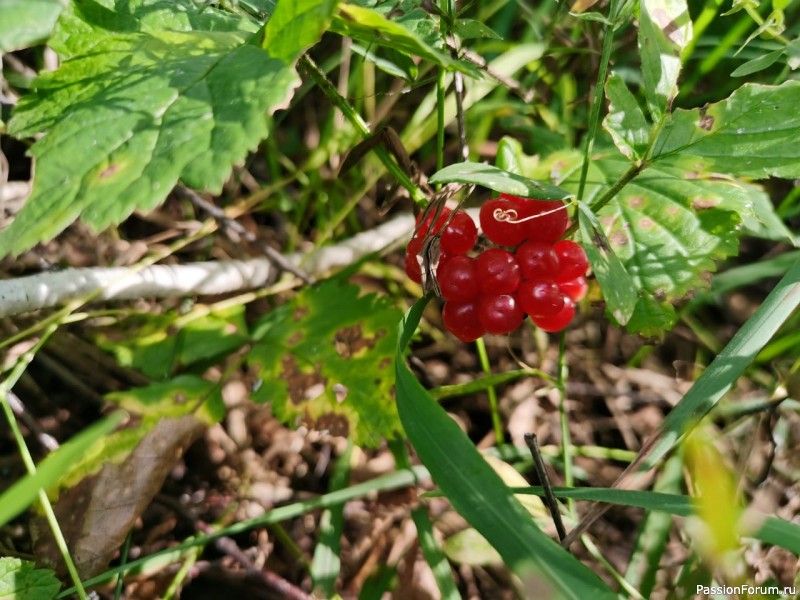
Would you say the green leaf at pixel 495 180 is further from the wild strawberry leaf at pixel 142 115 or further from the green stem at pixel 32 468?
the green stem at pixel 32 468

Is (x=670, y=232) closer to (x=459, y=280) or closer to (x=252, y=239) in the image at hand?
(x=459, y=280)

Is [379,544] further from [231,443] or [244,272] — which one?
[244,272]

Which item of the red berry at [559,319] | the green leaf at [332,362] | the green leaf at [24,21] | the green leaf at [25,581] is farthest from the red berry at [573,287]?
the green leaf at [25,581]

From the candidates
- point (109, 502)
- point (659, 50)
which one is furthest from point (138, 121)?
point (109, 502)

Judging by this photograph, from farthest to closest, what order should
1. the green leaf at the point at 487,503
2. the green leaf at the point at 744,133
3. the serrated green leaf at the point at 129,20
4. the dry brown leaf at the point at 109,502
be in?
the dry brown leaf at the point at 109,502 → the serrated green leaf at the point at 129,20 → the green leaf at the point at 744,133 → the green leaf at the point at 487,503

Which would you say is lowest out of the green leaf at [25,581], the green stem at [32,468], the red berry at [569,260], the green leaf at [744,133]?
the green leaf at [25,581]
